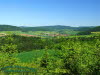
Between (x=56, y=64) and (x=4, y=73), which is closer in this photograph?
(x=4, y=73)

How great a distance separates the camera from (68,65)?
1697 centimetres

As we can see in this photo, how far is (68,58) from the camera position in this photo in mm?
17562

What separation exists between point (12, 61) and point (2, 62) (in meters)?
4.30

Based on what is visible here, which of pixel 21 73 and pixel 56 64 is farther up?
pixel 21 73

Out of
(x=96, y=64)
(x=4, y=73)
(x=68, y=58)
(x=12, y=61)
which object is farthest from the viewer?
(x=12, y=61)

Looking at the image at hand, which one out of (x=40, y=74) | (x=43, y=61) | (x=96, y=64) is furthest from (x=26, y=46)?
(x=40, y=74)

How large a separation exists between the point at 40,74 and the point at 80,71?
740cm

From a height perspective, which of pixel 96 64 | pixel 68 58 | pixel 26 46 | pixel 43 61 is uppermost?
pixel 68 58

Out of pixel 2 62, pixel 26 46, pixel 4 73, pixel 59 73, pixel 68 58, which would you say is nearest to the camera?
pixel 4 73

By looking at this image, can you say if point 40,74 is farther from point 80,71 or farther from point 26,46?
point 26,46

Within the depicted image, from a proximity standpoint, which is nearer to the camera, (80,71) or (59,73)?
(59,73)

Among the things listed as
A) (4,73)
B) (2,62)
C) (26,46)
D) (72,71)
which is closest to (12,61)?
(2,62)

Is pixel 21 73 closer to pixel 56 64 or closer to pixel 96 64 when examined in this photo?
pixel 56 64

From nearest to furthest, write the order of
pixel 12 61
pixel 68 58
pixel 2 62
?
pixel 68 58 → pixel 2 62 → pixel 12 61
